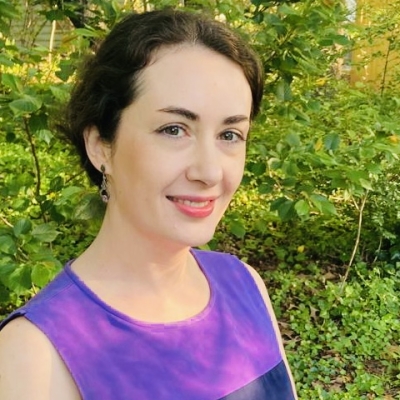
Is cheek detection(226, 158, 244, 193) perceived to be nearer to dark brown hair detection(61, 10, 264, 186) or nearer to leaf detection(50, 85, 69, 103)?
dark brown hair detection(61, 10, 264, 186)

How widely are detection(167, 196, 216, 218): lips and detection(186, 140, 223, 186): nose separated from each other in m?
0.04

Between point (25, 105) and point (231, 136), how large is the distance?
1119 millimetres

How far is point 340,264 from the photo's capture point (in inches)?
202

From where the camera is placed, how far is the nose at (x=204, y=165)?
4.57ft

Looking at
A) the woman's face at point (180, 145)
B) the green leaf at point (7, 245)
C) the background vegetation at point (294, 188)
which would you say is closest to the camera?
the woman's face at point (180, 145)

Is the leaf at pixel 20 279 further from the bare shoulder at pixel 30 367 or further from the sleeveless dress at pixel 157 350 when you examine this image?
the bare shoulder at pixel 30 367

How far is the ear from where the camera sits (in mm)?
1538

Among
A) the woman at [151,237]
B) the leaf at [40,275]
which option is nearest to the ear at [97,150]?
the woman at [151,237]

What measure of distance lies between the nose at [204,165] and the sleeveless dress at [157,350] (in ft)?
1.06

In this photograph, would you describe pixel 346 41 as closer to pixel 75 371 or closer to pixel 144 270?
pixel 144 270

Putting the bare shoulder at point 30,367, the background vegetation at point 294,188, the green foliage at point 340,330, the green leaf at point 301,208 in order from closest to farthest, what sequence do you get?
the bare shoulder at point 30,367 < the background vegetation at point 294,188 < the green leaf at point 301,208 < the green foliage at point 340,330

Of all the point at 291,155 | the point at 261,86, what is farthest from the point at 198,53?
the point at 291,155

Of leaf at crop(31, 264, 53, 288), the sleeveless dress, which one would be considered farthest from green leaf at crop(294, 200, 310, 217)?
the sleeveless dress

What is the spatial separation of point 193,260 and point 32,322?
0.56 m
